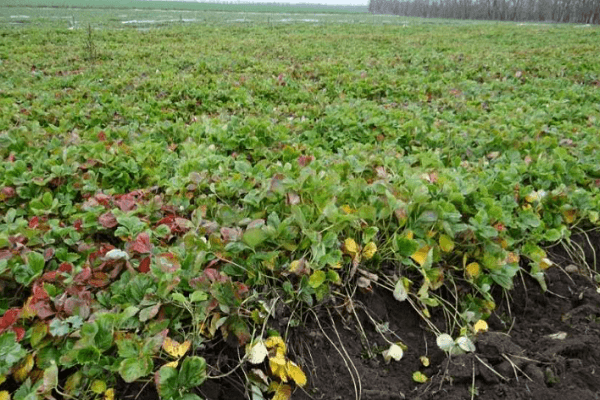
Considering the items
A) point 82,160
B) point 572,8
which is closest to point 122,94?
point 82,160

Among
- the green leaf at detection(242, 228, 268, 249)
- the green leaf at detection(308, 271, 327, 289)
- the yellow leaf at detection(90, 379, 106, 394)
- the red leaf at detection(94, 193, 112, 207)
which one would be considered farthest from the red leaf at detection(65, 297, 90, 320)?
the red leaf at detection(94, 193, 112, 207)

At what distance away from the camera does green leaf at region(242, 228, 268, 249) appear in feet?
6.40

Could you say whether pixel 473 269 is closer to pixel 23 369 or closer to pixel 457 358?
pixel 457 358

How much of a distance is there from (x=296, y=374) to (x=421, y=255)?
2.78 feet

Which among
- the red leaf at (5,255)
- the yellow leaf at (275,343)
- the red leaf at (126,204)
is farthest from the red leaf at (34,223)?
the yellow leaf at (275,343)

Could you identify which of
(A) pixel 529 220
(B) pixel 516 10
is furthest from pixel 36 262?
(B) pixel 516 10

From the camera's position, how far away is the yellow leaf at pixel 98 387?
1517 mm

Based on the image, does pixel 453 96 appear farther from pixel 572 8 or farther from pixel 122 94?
pixel 572 8

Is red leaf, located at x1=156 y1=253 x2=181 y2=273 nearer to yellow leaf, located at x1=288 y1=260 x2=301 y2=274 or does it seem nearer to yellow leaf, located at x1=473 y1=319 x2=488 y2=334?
yellow leaf, located at x1=288 y1=260 x2=301 y2=274

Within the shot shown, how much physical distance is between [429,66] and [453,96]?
3.30 metres

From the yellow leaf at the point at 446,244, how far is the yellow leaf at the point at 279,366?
997 mm

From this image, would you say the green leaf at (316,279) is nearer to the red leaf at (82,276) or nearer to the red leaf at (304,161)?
the red leaf at (82,276)

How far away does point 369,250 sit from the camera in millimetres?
2156

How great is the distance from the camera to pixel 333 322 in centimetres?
198
